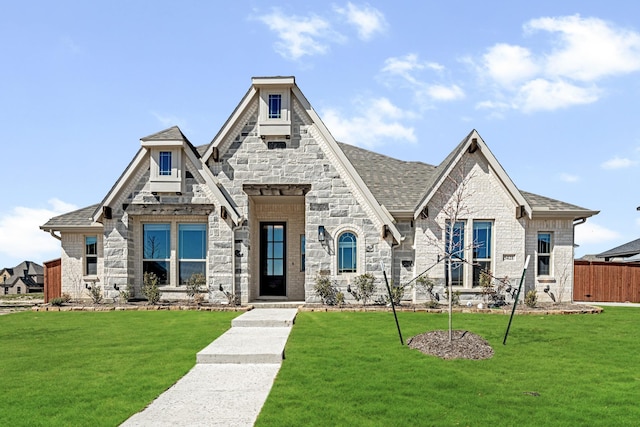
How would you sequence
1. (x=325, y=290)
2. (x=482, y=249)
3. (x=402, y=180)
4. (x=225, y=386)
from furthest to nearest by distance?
(x=402, y=180), (x=482, y=249), (x=325, y=290), (x=225, y=386)

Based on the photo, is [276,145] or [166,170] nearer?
[166,170]

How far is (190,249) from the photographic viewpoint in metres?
16.5

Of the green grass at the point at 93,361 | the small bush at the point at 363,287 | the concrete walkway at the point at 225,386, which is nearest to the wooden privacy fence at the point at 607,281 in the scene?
the small bush at the point at 363,287

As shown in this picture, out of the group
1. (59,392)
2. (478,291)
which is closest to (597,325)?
(478,291)

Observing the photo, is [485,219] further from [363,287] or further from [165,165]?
[165,165]

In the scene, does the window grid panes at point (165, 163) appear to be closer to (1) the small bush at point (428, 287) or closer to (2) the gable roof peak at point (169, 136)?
(2) the gable roof peak at point (169, 136)

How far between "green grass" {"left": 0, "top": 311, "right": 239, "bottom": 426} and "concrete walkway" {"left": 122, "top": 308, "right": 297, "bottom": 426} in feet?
1.00

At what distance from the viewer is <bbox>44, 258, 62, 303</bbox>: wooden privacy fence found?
62.1 feet

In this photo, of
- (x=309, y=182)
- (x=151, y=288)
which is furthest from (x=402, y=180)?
(x=151, y=288)

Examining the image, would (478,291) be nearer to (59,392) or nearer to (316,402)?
(316,402)

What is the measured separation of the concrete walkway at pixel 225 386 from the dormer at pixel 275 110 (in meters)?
7.66

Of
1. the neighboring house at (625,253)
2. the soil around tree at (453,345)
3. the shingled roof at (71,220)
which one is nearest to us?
the soil around tree at (453,345)

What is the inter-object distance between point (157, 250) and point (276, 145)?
5.93m

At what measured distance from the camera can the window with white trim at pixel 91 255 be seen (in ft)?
59.9
